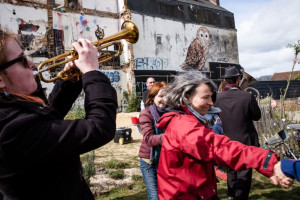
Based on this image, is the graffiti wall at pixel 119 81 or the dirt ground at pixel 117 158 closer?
the dirt ground at pixel 117 158

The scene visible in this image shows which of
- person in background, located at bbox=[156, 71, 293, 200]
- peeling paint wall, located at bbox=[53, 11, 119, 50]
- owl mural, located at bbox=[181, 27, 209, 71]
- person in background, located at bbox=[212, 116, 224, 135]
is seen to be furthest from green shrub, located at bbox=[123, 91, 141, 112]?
person in background, located at bbox=[156, 71, 293, 200]

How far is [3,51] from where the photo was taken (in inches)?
58.3

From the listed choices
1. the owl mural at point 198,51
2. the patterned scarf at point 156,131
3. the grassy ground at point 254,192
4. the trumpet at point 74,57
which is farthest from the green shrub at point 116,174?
the owl mural at point 198,51

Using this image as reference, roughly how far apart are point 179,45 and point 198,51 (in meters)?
2.34

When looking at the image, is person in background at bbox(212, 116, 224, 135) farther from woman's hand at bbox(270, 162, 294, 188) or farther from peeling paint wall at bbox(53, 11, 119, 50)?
peeling paint wall at bbox(53, 11, 119, 50)

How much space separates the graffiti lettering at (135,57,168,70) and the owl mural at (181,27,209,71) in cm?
224

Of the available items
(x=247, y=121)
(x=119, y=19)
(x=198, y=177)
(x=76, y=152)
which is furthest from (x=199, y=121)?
(x=119, y=19)

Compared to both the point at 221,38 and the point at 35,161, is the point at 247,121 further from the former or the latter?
the point at 221,38

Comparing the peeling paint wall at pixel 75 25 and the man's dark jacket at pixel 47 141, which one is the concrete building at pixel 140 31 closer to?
the peeling paint wall at pixel 75 25

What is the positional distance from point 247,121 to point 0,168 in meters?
4.11

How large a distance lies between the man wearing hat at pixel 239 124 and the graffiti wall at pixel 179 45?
18169 mm

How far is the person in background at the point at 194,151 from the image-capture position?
1812 millimetres

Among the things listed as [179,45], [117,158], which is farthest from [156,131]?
[179,45]

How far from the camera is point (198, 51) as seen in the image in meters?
27.2
